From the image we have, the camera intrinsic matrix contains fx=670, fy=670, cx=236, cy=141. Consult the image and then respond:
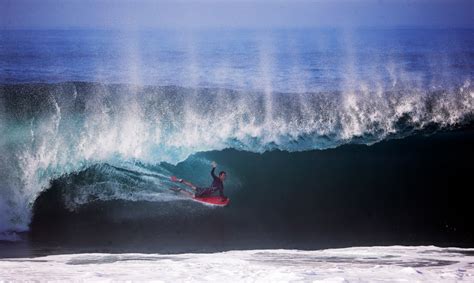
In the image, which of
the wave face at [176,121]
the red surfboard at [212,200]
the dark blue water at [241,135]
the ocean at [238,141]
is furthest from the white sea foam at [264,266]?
the wave face at [176,121]

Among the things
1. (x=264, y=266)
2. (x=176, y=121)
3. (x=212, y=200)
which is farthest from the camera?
(x=176, y=121)

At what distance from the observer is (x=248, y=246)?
16.9 ft

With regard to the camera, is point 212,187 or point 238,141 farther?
point 238,141

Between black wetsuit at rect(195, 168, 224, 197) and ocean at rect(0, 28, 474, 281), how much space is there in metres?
0.09

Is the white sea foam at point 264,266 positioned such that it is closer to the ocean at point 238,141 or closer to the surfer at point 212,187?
the ocean at point 238,141

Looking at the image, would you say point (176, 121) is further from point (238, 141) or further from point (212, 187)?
point (212, 187)

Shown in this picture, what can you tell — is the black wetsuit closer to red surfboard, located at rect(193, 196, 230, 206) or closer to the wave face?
red surfboard, located at rect(193, 196, 230, 206)

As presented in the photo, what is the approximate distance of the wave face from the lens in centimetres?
574

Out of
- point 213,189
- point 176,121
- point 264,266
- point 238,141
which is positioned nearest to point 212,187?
point 213,189

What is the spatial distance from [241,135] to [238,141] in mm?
79

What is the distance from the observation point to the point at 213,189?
17.8 ft

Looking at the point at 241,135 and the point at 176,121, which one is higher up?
the point at 176,121

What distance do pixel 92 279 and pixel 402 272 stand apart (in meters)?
1.93

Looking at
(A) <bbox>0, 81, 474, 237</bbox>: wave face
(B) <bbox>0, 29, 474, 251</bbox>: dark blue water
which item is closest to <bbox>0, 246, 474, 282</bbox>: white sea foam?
(B) <bbox>0, 29, 474, 251</bbox>: dark blue water
